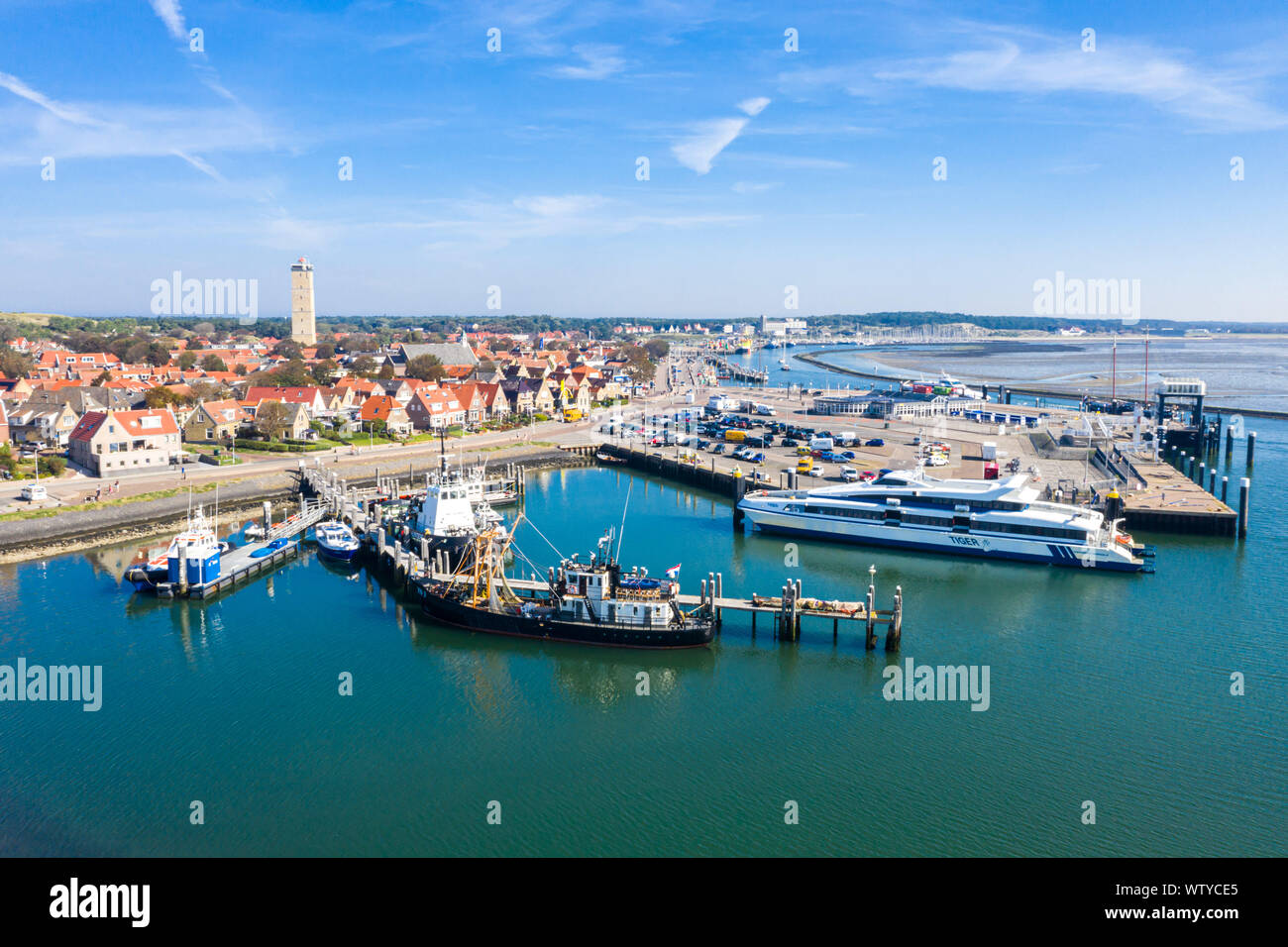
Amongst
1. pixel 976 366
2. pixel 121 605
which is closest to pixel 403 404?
pixel 121 605

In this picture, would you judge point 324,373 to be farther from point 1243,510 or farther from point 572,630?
point 1243,510

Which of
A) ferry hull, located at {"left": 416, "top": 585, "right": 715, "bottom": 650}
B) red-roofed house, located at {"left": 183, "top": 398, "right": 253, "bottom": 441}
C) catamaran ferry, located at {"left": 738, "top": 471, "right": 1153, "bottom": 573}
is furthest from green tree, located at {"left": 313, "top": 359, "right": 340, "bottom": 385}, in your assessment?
ferry hull, located at {"left": 416, "top": 585, "right": 715, "bottom": 650}

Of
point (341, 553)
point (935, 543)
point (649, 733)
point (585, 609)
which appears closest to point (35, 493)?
point (341, 553)

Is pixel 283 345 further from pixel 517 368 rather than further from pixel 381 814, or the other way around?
pixel 381 814

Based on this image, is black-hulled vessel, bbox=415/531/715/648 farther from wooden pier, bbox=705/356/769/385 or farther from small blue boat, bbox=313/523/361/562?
wooden pier, bbox=705/356/769/385

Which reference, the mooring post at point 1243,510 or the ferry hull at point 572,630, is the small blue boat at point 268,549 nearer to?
the ferry hull at point 572,630

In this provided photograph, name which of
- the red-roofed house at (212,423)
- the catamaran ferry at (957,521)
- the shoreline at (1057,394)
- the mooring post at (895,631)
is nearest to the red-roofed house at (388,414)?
the red-roofed house at (212,423)
